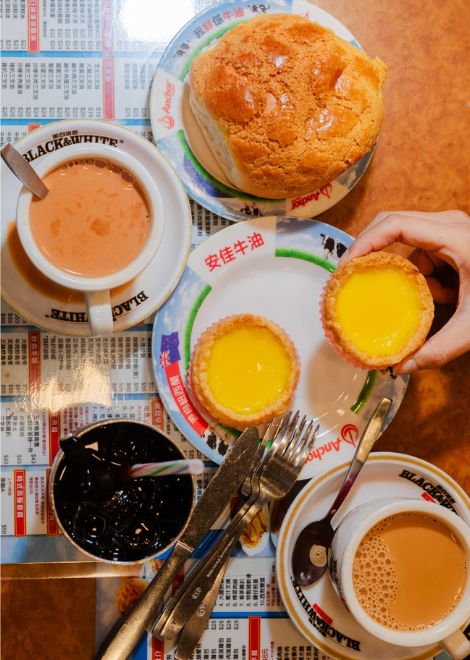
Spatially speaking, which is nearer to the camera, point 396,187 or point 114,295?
point 114,295

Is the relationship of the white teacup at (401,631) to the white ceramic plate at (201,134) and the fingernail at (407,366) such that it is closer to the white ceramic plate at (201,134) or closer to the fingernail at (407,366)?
the fingernail at (407,366)

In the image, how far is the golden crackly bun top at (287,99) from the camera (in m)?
1.40

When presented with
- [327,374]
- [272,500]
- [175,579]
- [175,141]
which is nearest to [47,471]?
[175,579]

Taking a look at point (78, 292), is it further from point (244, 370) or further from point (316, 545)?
point (316, 545)

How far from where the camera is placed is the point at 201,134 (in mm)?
1545

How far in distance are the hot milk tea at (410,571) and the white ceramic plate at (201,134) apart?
0.78m

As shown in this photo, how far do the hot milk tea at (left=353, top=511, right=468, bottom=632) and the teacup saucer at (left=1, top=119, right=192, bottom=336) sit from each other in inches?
29.1

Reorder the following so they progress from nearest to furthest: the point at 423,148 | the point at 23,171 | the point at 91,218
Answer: the point at 23,171 < the point at 91,218 < the point at 423,148

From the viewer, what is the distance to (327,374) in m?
1.60

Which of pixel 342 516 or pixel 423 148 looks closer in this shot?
pixel 342 516

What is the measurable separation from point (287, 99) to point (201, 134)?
25 cm

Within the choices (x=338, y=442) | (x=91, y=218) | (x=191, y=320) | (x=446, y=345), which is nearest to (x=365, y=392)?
(x=338, y=442)

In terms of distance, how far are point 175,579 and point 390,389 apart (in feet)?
2.36

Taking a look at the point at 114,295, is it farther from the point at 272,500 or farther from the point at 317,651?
the point at 317,651
